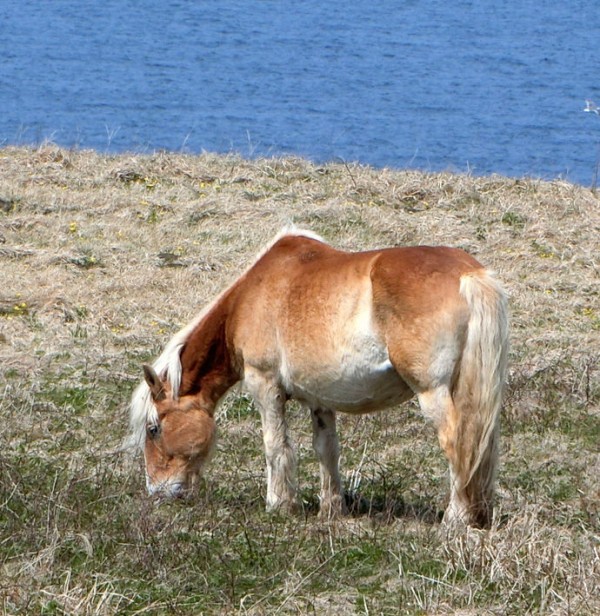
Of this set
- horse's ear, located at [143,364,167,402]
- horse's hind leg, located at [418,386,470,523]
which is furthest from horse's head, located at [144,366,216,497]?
horse's hind leg, located at [418,386,470,523]

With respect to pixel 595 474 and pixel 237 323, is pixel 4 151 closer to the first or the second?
pixel 237 323

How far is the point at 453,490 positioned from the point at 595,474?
1.35m

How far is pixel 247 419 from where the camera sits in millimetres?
8250

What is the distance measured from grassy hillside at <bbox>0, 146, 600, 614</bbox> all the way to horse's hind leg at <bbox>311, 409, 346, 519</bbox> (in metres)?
0.22

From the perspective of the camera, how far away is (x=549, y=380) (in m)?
8.63

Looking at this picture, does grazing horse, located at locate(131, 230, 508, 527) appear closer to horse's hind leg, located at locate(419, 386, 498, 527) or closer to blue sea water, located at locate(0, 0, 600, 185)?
horse's hind leg, located at locate(419, 386, 498, 527)

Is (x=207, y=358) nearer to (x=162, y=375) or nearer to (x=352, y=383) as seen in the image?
(x=162, y=375)

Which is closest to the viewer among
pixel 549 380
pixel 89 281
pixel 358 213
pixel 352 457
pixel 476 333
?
pixel 476 333

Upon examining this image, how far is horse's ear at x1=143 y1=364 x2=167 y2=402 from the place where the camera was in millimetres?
6773

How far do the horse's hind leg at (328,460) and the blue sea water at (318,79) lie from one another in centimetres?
1311

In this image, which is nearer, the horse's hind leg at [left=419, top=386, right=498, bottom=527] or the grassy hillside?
the grassy hillside

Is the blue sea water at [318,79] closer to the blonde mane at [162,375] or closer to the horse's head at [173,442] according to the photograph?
the blonde mane at [162,375]

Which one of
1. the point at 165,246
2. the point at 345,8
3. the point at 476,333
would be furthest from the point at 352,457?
the point at 345,8

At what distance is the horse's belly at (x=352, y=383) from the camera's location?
627 centimetres
